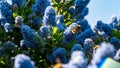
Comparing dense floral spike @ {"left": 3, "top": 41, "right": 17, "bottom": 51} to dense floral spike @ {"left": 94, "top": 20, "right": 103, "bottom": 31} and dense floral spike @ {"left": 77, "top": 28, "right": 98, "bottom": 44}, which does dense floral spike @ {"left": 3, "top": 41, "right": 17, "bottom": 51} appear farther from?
dense floral spike @ {"left": 94, "top": 20, "right": 103, "bottom": 31}

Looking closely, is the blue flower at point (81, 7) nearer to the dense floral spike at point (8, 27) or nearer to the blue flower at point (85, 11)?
the blue flower at point (85, 11)

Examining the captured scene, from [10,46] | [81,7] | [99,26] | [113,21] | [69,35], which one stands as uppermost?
[81,7]

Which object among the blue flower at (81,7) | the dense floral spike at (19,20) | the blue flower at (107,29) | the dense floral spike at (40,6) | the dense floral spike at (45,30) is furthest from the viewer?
the blue flower at (81,7)

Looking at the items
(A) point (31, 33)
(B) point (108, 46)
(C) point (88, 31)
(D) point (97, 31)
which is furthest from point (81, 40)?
(B) point (108, 46)

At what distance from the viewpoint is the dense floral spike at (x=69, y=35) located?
5.17 m

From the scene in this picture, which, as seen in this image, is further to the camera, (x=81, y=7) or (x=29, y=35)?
(x=81, y=7)

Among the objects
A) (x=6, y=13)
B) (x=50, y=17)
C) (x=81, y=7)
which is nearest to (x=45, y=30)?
(x=50, y=17)

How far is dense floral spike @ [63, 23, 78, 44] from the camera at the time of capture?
17.0 feet

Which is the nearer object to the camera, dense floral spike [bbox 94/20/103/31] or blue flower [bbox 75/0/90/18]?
dense floral spike [bbox 94/20/103/31]

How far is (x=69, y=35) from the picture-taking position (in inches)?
207

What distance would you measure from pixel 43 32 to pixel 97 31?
1397 mm

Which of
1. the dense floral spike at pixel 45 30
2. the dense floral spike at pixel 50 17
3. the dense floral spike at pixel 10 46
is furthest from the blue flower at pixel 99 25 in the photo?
the dense floral spike at pixel 10 46

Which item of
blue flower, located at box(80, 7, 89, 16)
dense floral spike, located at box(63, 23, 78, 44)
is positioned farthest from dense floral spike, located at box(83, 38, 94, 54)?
blue flower, located at box(80, 7, 89, 16)

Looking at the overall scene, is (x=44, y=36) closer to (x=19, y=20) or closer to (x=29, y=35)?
(x=29, y=35)
